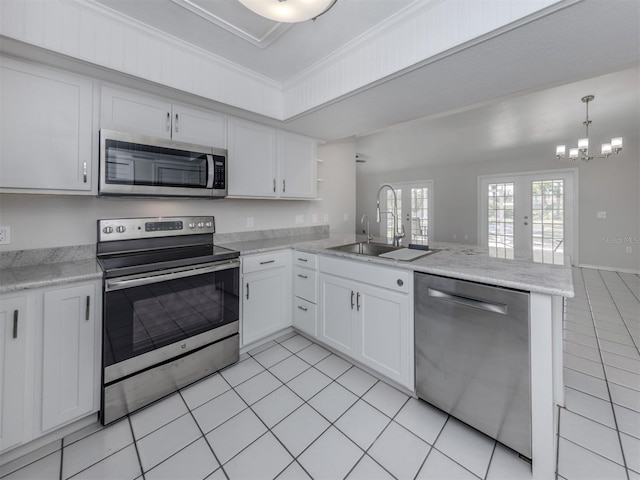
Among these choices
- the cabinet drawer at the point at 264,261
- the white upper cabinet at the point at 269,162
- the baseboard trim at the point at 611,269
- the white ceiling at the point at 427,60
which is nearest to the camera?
the white ceiling at the point at 427,60

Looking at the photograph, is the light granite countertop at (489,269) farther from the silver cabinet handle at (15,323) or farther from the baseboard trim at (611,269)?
the baseboard trim at (611,269)

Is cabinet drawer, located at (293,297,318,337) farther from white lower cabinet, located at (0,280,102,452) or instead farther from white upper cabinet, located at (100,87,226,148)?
white upper cabinet, located at (100,87,226,148)

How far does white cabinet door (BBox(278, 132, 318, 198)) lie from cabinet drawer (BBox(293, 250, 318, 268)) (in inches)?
27.9

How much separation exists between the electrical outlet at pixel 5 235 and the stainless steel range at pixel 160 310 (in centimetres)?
42

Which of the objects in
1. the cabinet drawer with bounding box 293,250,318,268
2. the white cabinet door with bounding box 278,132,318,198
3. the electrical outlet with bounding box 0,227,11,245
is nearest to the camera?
the electrical outlet with bounding box 0,227,11,245

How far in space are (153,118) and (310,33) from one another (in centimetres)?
125

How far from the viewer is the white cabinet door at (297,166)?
108 inches

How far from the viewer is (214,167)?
81.7 inches

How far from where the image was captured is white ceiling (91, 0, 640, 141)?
1.26m

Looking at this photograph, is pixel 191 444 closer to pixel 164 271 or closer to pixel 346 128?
pixel 164 271

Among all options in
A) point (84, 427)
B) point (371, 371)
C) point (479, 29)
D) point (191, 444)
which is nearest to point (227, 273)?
point (191, 444)

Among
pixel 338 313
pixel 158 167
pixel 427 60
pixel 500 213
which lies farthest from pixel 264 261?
pixel 500 213

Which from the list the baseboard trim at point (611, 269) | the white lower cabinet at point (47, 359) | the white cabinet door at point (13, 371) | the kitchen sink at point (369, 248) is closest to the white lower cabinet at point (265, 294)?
the kitchen sink at point (369, 248)

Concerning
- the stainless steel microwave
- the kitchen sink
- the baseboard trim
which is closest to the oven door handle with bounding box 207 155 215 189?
the stainless steel microwave
